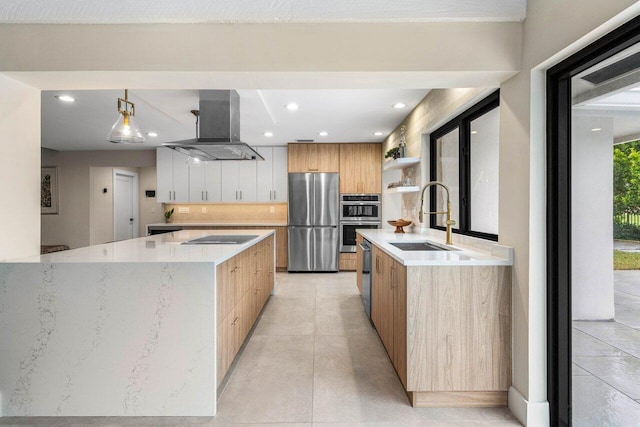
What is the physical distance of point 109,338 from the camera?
6.19 feet

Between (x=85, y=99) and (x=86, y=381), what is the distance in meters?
3.07

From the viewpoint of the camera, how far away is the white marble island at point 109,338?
6.18 ft

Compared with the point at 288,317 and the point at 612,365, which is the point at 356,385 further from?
the point at 612,365

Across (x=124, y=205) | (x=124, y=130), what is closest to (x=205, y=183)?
(x=124, y=205)

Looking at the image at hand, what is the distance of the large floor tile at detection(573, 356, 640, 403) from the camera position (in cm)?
207

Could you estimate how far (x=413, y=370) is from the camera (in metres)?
1.95

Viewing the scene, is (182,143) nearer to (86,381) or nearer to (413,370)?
(86,381)

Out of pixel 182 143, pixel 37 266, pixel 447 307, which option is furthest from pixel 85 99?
pixel 447 307

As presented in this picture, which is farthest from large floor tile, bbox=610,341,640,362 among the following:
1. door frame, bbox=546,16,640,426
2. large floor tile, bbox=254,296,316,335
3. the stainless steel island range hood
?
the stainless steel island range hood

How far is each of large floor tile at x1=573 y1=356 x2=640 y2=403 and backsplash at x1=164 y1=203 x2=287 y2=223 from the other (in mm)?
5382

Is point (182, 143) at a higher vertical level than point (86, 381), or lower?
higher

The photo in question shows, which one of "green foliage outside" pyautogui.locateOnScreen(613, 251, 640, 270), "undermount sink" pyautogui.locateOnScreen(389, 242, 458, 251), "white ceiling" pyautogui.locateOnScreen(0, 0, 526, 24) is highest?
"white ceiling" pyautogui.locateOnScreen(0, 0, 526, 24)

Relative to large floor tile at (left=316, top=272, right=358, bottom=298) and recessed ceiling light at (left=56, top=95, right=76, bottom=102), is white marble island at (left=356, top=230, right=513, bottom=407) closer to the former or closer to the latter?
large floor tile at (left=316, top=272, right=358, bottom=298)

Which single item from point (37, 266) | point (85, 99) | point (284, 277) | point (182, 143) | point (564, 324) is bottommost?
point (284, 277)
